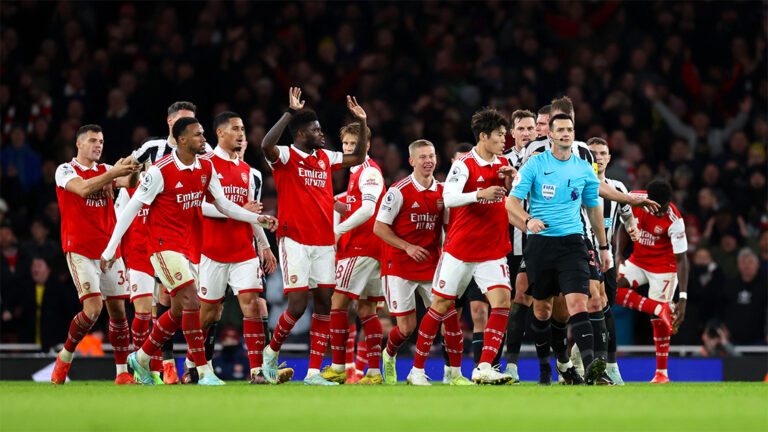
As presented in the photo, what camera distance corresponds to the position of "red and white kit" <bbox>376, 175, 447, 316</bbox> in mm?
11195

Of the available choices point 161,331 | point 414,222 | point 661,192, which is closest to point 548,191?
point 414,222

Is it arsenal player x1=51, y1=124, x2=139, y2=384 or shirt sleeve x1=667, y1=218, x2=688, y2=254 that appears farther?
shirt sleeve x1=667, y1=218, x2=688, y2=254

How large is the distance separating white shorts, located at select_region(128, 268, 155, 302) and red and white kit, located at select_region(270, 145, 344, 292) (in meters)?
1.61

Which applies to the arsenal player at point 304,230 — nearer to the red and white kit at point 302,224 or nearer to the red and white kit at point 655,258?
the red and white kit at point 302,224

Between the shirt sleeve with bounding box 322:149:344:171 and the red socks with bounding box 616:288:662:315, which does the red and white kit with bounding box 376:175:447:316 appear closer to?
the shirt sleeve with bounding box 322:149:344:171

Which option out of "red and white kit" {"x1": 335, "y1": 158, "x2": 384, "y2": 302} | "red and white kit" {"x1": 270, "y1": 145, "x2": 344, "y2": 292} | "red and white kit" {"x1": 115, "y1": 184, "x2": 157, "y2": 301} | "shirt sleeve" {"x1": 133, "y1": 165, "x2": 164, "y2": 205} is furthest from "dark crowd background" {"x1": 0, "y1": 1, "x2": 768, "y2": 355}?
"shirt sleeve" {"x1": 133, "y1": 165, "x2": 164, "y2": 205}

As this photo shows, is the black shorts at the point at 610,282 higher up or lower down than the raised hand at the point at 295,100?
lower down

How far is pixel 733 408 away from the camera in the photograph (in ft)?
23.7

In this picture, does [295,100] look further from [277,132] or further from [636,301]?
[636,301]

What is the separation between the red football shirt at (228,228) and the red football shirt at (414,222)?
4.53ft

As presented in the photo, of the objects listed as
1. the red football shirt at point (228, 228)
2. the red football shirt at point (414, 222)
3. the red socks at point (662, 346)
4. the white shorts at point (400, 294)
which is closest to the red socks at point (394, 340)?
the white shorts at point (400, 294)

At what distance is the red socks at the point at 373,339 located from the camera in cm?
1180

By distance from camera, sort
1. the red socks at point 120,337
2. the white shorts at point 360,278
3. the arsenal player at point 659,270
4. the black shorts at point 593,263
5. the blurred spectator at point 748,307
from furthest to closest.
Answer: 1. the blurred spectator at point 748,307
2. the arsenal player at point 659,270
3. the white shorts at point 360,278
4. the red socks at point 120,337
5. the black shorts at point 593,263

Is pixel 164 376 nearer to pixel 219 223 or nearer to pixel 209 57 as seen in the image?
pixel 219 223
